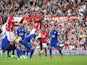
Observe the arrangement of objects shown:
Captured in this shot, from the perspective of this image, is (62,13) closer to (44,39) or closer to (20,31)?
(44,39)

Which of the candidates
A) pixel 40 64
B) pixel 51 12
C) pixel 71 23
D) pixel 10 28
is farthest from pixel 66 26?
pixel 40 64

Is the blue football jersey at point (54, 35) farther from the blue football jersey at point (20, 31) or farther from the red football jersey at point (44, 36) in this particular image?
the red football jersey at point (44, 36)

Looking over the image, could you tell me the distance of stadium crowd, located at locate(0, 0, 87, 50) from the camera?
35812 mm

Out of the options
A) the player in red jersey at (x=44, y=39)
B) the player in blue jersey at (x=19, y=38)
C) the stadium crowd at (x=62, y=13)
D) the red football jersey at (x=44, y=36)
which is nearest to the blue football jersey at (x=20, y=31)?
the player in blue jersey at (x=19, y=38)

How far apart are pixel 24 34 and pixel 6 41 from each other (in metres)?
1.31

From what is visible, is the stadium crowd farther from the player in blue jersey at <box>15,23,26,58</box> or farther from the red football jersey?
the player in blue jersey at <box>15,23,26,58</box>

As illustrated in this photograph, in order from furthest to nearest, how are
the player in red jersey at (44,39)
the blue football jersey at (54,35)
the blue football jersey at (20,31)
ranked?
the player in red jersey at (44,39) < the blue football jersey at (54,35) < the blue football jersey at (20,31)

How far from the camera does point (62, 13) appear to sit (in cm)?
3934

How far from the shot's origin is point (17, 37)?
1062 inches

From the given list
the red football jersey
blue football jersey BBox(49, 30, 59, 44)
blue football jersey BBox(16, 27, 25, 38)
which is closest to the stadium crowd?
the red football jersey

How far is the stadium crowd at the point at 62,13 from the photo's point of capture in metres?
35.8

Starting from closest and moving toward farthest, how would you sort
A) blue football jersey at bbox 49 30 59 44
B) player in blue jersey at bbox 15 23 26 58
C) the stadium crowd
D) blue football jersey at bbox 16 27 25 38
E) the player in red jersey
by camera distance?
player in blue jersey at bbox 15 23 26 58 → blue football jersey at bbox 16 27 25 38 → blue football jersey at bbox 49 30 59 44 → the player in red jersey → the stadium crowd

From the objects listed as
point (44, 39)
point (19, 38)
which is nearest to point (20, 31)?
point (19, 38)

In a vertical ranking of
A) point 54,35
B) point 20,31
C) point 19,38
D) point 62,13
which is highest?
point 62,13
